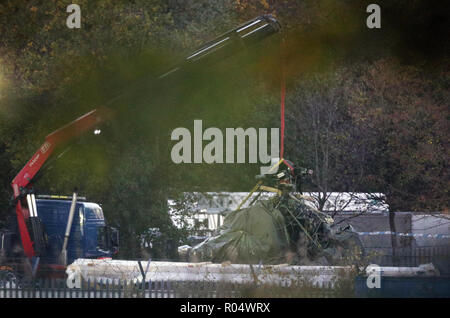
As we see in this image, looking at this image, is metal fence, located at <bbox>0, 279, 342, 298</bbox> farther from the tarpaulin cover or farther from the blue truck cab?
the blue truck cab

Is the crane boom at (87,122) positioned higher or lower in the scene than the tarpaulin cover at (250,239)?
higher

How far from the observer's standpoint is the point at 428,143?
25703 millimetres

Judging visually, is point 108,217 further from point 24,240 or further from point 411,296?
point 411,296

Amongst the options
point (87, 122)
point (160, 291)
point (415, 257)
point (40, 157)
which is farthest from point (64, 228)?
point (415, 257)

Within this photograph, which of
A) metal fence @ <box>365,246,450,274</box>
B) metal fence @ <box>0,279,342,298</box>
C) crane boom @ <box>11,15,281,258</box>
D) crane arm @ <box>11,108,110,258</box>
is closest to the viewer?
metal fence @ <box>0,279,342,298</box>

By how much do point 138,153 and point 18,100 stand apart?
4611mm

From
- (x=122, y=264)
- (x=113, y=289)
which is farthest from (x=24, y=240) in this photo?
(x=113, y=289)

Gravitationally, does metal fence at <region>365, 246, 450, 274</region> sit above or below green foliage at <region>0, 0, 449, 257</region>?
below

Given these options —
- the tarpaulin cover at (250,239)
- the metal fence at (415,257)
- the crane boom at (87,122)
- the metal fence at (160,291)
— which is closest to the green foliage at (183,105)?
the metal fence at (415,257)

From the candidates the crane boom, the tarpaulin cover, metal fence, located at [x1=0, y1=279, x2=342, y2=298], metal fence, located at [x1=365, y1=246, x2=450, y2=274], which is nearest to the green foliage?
metal fence, located at [x1=365, y1=246, x2=450, y2=274]

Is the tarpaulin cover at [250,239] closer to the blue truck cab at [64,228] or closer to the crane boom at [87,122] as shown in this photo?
the crane boom at [87,122]

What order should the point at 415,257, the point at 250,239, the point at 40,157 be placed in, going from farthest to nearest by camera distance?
the point at 415,257 < the point at 40,157 < the point at 250,239

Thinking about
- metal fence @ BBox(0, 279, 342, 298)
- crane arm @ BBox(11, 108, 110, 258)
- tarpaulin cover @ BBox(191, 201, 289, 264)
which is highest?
crane arm @ BBox(11, 108, 110, 258)

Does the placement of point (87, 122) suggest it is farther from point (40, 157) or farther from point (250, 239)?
point (250, 239)
